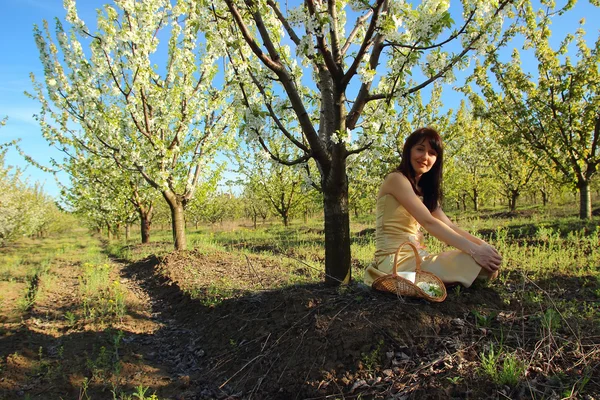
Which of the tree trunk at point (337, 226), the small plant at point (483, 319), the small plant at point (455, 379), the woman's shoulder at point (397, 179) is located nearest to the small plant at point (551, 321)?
the small plant at point (483, 319)

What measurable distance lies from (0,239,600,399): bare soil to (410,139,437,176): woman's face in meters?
1.20

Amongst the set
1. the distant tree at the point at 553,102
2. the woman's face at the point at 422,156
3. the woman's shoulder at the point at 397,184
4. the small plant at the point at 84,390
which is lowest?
the small plant at the point at 84,390

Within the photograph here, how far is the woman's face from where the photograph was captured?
3195mm

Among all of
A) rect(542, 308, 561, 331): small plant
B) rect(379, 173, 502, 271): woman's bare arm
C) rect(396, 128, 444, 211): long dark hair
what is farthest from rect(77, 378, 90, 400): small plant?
rect(542, 308, 561, 331): small plant

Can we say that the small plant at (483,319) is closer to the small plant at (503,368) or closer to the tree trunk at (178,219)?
the small plant at (503,368)

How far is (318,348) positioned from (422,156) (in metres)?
1.97

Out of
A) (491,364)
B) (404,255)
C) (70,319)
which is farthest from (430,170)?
(70,319)

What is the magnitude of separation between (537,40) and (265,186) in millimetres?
11833

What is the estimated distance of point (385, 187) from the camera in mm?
3293

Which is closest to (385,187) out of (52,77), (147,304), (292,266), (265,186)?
(292,266)

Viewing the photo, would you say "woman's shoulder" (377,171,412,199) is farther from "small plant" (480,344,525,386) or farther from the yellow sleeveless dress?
"small plant" (480,344,525,386)

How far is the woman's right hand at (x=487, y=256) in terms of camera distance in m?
2.82

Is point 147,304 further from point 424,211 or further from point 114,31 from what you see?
point 114,31

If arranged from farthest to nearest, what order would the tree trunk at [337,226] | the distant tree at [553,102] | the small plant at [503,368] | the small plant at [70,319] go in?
the distant tree at [553,102] → the small plant at [70,319] → the tree trunk at [337,226] → the small plant at [503,368]
